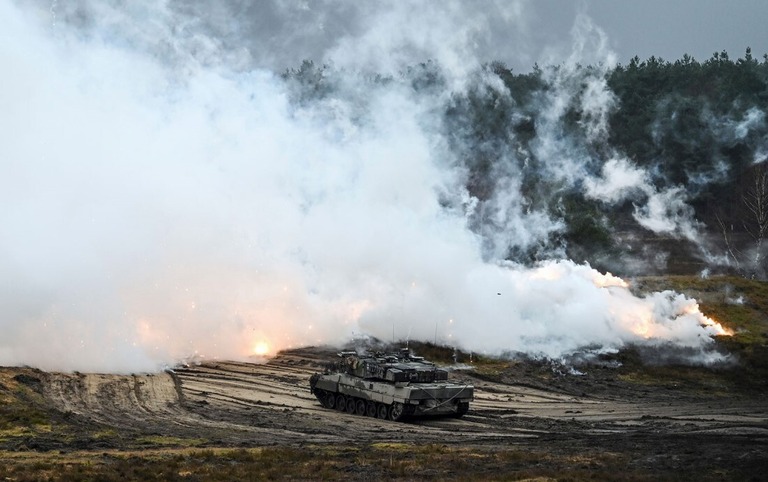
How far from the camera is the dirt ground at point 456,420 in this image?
23.9m

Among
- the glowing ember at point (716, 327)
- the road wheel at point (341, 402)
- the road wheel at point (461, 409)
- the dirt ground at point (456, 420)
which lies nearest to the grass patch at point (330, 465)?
the dirt ground at point (456, 420)

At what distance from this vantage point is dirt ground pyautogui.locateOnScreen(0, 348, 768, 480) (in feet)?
78.3

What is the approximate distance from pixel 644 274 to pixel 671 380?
2358 centimetres

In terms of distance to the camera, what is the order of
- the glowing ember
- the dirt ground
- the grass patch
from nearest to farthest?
1. the grass patch
2. the dirt ground
3. the glowing ember

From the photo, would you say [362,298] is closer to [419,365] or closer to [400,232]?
[400,232]

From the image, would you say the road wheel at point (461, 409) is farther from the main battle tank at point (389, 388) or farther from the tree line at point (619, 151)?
the tree line at point (619, 151)

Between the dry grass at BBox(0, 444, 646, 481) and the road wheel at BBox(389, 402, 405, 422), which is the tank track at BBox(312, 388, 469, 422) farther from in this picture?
the dry grass at BBox(0, 444, 646, 481)

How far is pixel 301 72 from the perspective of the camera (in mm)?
65688

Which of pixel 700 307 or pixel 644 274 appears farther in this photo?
pixel 644 274

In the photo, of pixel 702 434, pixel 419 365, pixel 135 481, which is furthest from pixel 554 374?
pixel 135 481

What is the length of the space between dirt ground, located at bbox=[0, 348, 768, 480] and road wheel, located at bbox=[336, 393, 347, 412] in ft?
2.02

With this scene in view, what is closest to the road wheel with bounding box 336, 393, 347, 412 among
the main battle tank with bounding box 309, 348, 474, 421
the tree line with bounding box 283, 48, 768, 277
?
the main battle tank with bounding box 309, 348, 474, 421

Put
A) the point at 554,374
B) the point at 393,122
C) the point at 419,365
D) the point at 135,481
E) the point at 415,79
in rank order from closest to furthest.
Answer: the point at 135,481 < the point at 419,365 < the point at 554,374 < the point at 393,122 < the point at 415,79

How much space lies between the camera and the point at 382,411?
33094mm
